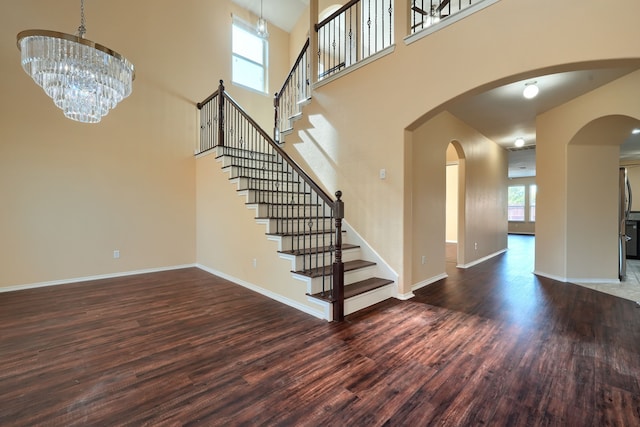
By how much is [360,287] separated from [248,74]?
19.3ft

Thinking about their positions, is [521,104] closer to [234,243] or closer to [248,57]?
[234,243]

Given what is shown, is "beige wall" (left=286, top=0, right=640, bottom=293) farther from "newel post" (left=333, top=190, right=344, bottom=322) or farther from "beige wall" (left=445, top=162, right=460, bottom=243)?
"beige wall" (left=445, top=162, right=460, bottom=243)

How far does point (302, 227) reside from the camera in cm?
425

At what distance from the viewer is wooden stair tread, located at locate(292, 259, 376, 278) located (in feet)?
10.6

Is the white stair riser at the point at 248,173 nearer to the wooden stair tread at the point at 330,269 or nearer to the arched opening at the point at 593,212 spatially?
the wooden stair tread at the point at 330,269

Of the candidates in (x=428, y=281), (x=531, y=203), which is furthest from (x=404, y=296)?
(x=531, y=203)

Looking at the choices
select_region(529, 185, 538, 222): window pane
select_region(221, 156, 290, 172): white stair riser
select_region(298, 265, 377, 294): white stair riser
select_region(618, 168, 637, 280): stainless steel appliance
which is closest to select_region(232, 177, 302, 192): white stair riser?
select_region(221, 156, 290, 172): white stair riser

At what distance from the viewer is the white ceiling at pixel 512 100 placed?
3633 mm

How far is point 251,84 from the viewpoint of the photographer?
270 inches

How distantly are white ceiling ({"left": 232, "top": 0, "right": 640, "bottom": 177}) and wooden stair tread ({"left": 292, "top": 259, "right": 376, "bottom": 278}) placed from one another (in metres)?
2.26

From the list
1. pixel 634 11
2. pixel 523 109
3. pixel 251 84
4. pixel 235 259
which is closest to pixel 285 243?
pixel 235 259

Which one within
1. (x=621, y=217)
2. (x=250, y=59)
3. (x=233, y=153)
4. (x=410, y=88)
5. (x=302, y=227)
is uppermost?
(x=250, y=59)

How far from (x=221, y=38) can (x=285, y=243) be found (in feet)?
17.2

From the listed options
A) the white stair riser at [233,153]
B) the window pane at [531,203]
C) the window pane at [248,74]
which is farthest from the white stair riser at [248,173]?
the window pane at [531,203]
